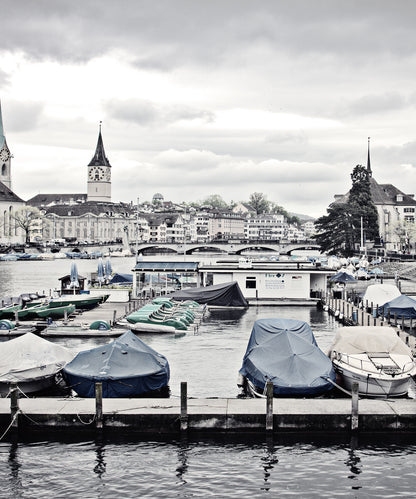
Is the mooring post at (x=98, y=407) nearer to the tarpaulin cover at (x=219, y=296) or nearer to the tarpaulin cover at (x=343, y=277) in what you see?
the tarpaulin cover at (x=219, y=296)

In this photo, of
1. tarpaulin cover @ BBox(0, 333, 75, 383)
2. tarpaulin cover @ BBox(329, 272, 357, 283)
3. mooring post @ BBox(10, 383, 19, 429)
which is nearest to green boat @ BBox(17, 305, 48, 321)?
tarpaulin cover @ BBox(0, 333, 75, 383)

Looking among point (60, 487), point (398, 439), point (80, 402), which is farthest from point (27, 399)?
point (398, 439)

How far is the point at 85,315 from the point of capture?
2202 inches

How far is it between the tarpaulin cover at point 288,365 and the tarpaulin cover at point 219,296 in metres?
28.8

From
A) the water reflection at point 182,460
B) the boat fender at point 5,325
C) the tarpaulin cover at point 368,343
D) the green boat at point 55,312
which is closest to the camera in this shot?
the water reflection at point 182,460

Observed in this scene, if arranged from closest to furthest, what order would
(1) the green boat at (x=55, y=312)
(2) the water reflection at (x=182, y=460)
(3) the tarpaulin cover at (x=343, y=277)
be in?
(2) the water reflection at (x=182, y=460)
(1) the green boat at (x=55, y=312)
(3) the tarpaulin cover at (x=343, y=277)

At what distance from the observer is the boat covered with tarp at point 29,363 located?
31.0 metres

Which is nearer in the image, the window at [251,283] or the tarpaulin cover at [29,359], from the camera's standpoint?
the tarpaulin cover at [29,359]

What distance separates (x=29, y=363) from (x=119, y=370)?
4213mm

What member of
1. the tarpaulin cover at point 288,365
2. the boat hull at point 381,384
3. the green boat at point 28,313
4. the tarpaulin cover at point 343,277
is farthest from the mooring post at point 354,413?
the tarpaulin cover at point 343,277

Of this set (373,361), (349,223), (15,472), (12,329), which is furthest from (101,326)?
(349,223)

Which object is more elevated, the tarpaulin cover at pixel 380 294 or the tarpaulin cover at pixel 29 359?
the tarpaulin cover at pixel 380 294

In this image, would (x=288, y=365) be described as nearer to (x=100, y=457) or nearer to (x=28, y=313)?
(x=100, y=457)

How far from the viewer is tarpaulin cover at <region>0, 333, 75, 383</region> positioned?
31125 millimetres
